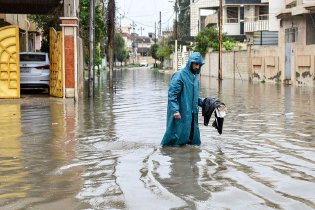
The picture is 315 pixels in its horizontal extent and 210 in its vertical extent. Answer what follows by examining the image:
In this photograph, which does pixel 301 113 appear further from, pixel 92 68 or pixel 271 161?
pixel 92 68

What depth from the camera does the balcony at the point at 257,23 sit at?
58356 millimetres

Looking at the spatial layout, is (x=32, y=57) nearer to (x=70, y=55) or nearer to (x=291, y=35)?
(x=70, y=55)

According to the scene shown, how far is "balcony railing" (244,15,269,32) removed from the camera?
58344mm

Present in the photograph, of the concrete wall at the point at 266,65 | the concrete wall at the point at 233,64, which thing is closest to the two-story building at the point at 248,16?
the concrete wall at the point at 233,64

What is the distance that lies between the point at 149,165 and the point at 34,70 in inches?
581

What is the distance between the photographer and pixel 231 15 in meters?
67.5

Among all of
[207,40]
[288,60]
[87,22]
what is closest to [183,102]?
[87,22]

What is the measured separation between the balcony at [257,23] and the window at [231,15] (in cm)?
322

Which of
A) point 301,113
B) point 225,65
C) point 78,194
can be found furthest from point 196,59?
point 225,65

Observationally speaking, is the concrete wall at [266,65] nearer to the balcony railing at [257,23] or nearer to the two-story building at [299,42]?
the two-story building at [299,42]

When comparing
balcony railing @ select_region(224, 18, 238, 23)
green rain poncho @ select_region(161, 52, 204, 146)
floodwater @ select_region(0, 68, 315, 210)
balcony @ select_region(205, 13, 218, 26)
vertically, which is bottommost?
floodwater @ select_region(0, 68, 315, 210)

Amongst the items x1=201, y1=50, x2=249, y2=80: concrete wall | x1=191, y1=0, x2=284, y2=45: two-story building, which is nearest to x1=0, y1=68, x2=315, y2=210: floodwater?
x1=201, y1=50, x2=249, y2=80: concrete wall

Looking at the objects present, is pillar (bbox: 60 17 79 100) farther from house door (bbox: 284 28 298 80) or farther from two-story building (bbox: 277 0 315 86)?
house door (bbox: 284 28 298 80)

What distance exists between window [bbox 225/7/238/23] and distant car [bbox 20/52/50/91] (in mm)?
46809
